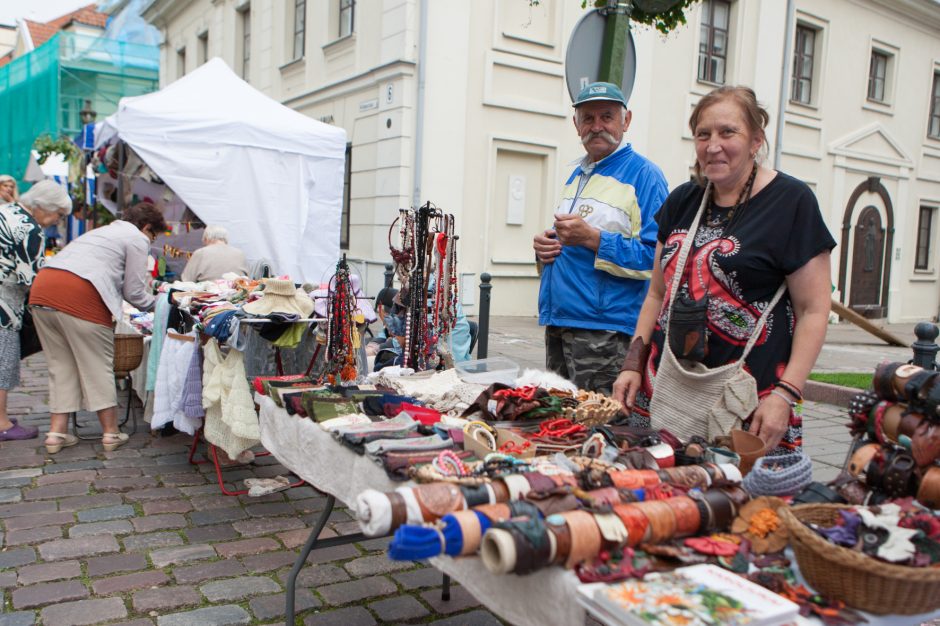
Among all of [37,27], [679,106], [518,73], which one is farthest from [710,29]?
[37,27]

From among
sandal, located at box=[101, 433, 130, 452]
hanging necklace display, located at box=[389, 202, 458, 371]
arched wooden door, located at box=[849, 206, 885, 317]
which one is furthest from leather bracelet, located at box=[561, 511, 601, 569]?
arched wooden door, located at box=[849, 206, 885, 317]

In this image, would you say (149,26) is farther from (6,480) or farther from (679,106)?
(6,480)

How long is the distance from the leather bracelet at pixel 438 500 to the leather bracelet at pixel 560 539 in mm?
230

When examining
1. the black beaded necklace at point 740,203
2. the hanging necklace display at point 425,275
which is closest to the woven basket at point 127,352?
the hanging necklace display at point 425,275

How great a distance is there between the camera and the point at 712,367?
2256 mm

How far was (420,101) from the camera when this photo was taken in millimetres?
10867

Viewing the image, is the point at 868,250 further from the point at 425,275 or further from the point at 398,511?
the point at 398,511

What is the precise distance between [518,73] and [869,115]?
9.18 m

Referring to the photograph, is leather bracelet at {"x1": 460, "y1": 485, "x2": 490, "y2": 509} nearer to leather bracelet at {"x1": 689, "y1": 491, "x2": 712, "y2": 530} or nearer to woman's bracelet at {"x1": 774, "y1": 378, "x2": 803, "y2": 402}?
leather bracelet at {"x1": 689, "y1": 491, "x2": 712, "y2": 530}

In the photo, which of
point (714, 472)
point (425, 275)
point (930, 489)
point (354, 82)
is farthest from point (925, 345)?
point (354, 82)

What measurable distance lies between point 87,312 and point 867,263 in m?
16.2

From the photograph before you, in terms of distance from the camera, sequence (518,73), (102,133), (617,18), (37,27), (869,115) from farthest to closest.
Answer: (37,27) < (869,115) < (518,73) < (102,133) < (617,18)

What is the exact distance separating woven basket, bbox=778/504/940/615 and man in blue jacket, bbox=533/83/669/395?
69.2 inches

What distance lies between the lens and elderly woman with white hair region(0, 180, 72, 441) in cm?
497
